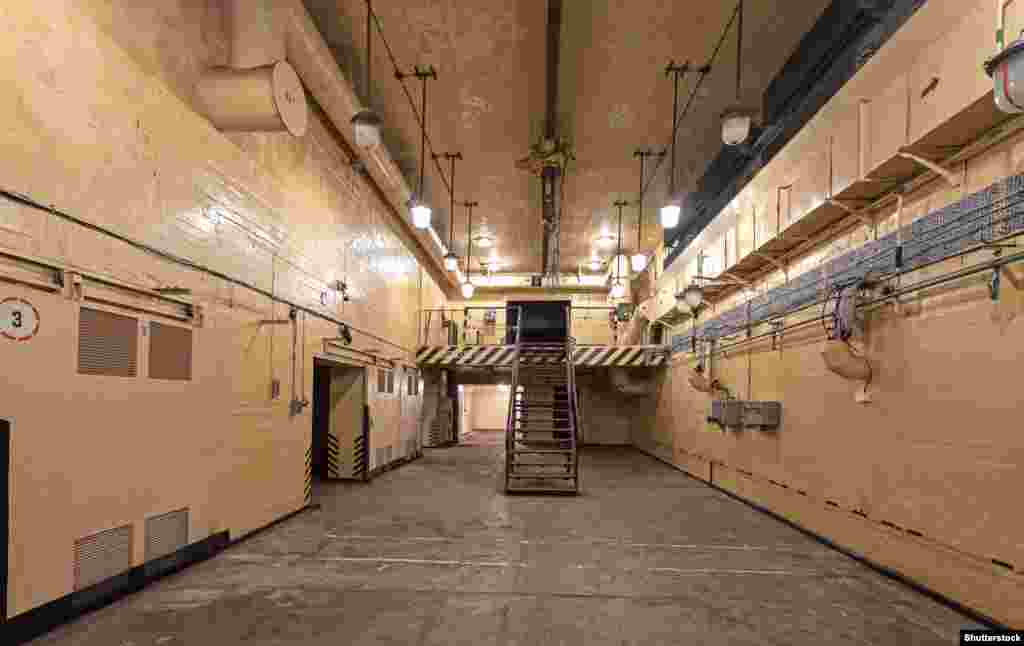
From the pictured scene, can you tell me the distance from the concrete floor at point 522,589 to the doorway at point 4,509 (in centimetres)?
43

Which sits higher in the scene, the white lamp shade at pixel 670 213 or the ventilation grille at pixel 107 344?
the white lamp shade at pixel 670 213

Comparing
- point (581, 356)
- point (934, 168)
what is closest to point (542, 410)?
point (581, 356)

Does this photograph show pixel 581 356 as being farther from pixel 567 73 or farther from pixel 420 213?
pixel 567 73

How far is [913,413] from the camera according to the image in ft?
12.7

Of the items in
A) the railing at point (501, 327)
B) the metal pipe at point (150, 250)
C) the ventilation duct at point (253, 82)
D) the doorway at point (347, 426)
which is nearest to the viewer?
the metal pipe at point (150, 250)

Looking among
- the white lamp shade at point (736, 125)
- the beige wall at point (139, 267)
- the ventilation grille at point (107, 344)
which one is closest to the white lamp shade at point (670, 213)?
the white lamp shade at point (736, 125)

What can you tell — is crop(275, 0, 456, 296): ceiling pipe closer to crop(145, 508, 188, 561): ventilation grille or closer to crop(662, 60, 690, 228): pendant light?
crop(662, 60, 690, 228): pendant light

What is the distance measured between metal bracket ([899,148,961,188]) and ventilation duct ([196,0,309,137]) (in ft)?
17.0

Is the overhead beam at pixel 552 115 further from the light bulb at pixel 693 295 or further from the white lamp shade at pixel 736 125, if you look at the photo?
the light bulb at pixel 693 295

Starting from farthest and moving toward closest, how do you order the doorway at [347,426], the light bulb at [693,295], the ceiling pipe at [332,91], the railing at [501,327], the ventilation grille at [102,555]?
the railing at [501,327] → the doorway at [347,426] → the light bulb at [693,295] → the ceiling pipe at [332,91] → the ventilation grille at [102,555]

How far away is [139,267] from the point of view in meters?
3.72

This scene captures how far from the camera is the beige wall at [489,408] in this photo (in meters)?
24.6

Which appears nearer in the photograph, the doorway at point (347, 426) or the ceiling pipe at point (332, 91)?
the ceiling pipe at point (332, 91)

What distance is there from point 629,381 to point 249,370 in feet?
34.8
